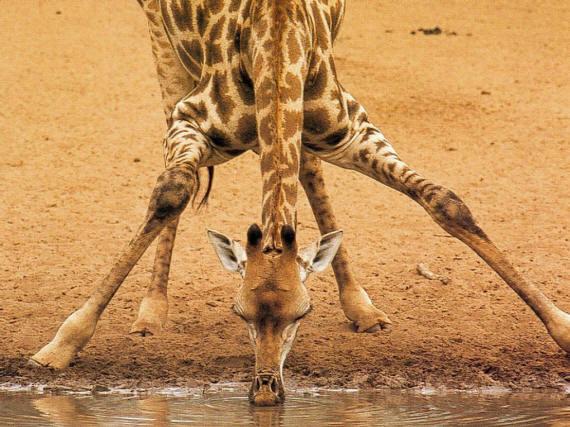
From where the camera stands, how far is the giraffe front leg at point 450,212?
8141mm

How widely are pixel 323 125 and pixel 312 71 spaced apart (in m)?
0.31

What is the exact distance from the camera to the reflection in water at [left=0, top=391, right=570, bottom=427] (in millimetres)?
7082

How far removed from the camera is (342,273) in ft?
31.2

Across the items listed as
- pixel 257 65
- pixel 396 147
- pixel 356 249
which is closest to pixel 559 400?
pixel 257 65

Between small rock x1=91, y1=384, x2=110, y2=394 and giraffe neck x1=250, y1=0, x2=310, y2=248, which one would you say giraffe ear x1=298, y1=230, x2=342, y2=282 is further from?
small rock x1=91, y1=384, x2=110, y2=394

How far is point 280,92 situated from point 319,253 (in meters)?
0.90

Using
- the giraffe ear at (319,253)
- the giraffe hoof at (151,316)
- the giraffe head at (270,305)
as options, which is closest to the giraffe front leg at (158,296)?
the giraffe hoof at (151,316)

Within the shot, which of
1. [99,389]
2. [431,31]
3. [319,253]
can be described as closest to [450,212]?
[319,253]

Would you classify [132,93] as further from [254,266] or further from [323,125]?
[254,266]

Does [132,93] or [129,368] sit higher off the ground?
[132,93]

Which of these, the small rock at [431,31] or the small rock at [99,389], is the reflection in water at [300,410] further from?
the small rock at [431,31]

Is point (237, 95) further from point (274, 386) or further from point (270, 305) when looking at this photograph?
point (274, 386)

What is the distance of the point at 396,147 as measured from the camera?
13.1 metres

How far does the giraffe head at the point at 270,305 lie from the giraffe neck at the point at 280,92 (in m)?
0.38
